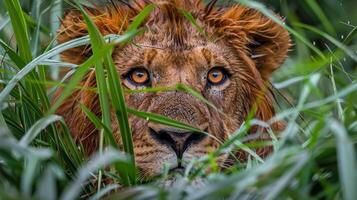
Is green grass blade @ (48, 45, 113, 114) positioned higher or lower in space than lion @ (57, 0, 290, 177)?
higher

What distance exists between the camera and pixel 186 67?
184 inches

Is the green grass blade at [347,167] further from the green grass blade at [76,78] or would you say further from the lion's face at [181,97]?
the lion's face at [181,97]

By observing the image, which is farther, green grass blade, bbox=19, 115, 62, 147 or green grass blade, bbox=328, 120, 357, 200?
green grass blade, bbox=19, 115, 62, 147

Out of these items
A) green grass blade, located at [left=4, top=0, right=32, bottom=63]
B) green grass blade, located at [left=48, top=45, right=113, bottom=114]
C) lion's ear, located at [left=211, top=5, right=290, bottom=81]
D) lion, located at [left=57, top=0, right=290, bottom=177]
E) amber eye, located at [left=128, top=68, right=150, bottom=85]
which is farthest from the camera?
lion's ear, located at [left=211, top=5, right=290, bottom=81]

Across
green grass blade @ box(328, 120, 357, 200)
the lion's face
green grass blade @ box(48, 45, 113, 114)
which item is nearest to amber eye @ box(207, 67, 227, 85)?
the lion's face

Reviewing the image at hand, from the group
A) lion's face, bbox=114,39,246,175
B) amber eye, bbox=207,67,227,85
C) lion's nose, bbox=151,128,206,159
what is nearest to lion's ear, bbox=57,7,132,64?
lion's face, bbox=114,39,246,175

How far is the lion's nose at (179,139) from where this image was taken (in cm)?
410

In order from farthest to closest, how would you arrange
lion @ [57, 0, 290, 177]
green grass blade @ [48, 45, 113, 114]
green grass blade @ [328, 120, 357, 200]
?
lion @ [57, 0, 290, 177]
green grass blade @ [48, 45, 113, 114]
green grass blade @ [328, 120, 357, 200]

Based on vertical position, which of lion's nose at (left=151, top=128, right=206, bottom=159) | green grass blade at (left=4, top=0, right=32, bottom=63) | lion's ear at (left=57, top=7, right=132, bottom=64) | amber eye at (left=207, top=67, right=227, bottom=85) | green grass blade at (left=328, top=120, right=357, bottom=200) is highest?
green grass blade at (left=4, top=0, right=32, bottom=63)

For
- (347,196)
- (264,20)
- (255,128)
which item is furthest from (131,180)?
(264,20)

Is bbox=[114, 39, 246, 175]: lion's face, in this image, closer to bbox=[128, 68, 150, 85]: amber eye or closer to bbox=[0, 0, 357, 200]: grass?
bbox=[128, 68, 150, 85]: amber eye

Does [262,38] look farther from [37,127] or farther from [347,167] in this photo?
[347,167]

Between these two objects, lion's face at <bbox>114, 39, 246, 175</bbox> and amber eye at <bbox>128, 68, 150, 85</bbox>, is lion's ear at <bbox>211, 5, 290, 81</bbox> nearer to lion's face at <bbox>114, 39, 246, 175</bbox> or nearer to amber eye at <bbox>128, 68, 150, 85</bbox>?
lion's face at <bbox>114, 39, 246, 175</bbox>

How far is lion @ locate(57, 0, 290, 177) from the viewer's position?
14.4 feet
